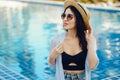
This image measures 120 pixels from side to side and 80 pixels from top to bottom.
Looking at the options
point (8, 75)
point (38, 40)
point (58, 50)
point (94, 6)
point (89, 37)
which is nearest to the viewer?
point (58, 50)

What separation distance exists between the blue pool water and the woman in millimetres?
3130

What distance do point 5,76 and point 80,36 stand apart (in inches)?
135

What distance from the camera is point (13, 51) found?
25.3ft

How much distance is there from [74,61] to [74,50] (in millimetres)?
90

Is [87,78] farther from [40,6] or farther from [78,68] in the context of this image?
[40,6]

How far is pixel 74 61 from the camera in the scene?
8.27ft

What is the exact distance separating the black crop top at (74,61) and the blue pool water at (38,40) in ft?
10.3

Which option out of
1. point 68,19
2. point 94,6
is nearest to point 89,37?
point 68,19

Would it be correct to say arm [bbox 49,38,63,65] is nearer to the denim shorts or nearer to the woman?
the woman

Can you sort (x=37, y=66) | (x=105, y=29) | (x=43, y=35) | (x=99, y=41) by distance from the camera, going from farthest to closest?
(x=105, y=29), (x=43, y=35), (x=99, y=41), (x=37, y=66)

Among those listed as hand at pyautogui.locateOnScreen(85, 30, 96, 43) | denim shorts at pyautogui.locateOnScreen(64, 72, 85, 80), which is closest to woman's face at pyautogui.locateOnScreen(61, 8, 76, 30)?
hand at pyautogui.locateOnScreen(85, 30, 96, 43)

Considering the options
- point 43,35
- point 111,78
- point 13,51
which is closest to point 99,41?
point 43,35

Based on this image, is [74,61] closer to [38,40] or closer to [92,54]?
[92,54]

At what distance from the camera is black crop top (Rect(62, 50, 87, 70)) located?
2520mm
